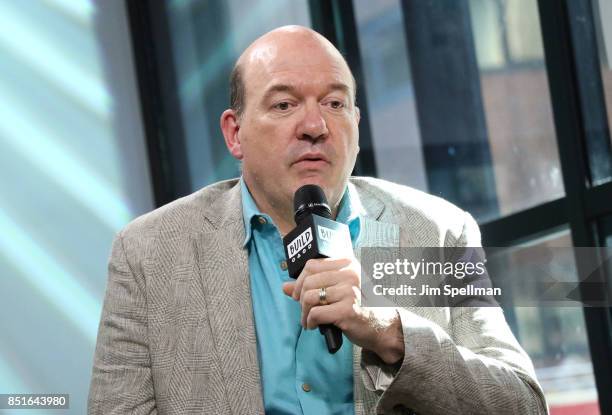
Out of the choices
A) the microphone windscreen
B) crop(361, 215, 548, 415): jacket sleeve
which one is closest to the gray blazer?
crop(361, 215, 548, 415): jacket sleeve

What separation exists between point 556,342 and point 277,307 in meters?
1.20

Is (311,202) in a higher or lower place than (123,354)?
higher

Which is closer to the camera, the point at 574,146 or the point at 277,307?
the point at 277,307

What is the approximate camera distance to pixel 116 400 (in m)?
1.82

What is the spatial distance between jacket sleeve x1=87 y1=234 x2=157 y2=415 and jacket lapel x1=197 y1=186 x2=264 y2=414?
14 cm

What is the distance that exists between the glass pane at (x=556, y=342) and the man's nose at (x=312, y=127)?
A: 0.83 meters

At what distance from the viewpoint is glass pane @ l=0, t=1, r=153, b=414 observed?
4.06 meters

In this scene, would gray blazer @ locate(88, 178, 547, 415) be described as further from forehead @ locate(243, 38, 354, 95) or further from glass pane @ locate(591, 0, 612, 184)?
glass pane @ locate(591, 0, 612, 184)

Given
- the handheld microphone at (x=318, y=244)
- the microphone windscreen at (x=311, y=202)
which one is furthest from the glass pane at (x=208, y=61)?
the handheld microphone at (x=318, y=244)

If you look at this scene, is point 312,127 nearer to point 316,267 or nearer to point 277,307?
point 277,307

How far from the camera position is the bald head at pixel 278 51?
6.73ft

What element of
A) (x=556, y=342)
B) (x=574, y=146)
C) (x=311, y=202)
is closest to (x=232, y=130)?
(x=311, y=202)

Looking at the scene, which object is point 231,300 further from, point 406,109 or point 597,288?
point 406,109

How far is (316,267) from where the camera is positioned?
1477 millimetres
